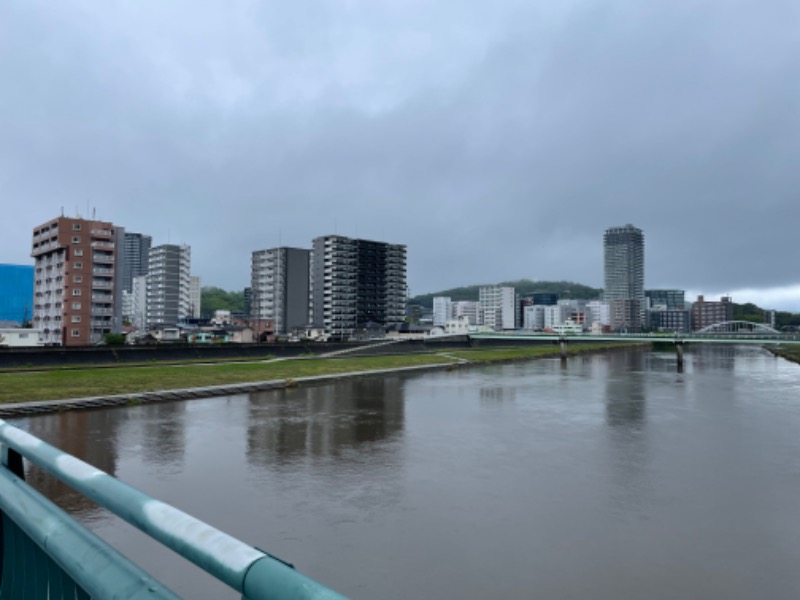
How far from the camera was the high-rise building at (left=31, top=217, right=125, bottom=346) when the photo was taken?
5434cm

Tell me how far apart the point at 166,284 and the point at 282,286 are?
796 inches

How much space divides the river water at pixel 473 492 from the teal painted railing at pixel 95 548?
5.64 metres

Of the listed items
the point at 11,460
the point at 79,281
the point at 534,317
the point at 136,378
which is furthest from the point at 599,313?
the point at 11,460

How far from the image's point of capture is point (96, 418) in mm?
20031

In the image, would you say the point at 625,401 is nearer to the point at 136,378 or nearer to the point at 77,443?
the point at 77,443

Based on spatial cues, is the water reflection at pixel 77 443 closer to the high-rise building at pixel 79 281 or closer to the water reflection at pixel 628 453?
the water reflection at pixel 628 453

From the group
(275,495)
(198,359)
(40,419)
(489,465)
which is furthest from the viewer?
(198,359)

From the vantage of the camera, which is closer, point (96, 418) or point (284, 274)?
point (96, 418)

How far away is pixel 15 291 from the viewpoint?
75.8 metres

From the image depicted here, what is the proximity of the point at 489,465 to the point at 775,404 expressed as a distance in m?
21.6

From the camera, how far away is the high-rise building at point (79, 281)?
2140 inches

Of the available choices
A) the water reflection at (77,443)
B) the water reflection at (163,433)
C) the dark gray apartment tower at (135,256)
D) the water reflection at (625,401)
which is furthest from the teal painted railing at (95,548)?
the dark gray apartment tower at (135,256)

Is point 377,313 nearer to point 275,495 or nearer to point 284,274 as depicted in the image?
point 284,274

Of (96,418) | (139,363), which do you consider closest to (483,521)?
(96,418)
